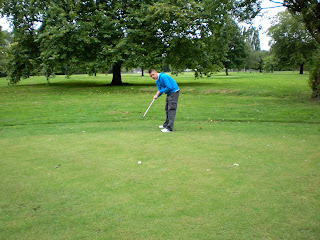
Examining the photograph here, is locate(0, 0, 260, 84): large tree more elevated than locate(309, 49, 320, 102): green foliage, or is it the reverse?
locate(0, 0, 260, 84): large tree

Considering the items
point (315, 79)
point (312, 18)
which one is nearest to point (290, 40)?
point (315, 79)

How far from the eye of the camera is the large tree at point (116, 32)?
2631 centimetres

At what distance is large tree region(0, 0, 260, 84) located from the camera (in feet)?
86.3

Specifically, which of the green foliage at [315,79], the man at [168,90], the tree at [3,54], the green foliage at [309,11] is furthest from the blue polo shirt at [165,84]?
the tree at [3,54]

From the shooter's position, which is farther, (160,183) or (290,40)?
(290,40)

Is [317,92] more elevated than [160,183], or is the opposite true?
[317,92]

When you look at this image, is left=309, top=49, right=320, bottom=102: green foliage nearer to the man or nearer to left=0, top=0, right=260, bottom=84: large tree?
left=0, top=0, right=260, bottom=84: large tree

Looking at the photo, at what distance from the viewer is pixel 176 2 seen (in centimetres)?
2661

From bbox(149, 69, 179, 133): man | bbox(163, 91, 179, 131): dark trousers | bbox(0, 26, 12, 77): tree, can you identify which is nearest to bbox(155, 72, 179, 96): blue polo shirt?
bbox(149, 69, 179, 133): man

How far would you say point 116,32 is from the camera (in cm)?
2756

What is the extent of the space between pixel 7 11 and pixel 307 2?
25.7 meters

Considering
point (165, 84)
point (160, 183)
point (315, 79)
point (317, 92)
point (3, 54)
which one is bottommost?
point (160, 183)

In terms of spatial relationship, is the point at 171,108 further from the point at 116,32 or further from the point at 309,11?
the point at 116,32

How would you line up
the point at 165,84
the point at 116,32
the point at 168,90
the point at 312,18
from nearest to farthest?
1. the point at 165,84
2. the point at 168,90
3. the point at 312,18
4. the point at 116,32
